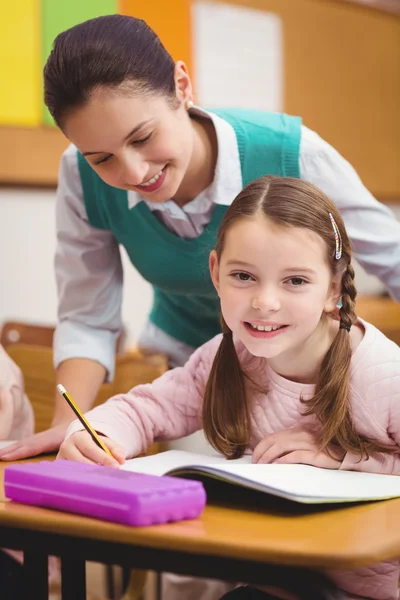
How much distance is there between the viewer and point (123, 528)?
80cm

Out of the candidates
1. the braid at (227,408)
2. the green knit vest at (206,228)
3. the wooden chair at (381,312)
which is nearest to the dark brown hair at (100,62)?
the green knit vest at (206,228)

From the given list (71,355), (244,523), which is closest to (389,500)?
(244,523)

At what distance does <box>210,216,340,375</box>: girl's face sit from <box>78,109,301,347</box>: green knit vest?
373 millimetres

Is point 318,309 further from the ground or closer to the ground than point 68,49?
closer to the ground

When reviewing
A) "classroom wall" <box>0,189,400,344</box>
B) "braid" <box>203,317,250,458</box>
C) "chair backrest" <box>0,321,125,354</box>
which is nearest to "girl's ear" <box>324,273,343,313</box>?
"braid" <box>203,317,250,458</box>

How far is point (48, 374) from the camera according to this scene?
1.88 metres

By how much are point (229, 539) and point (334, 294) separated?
1.37 ft

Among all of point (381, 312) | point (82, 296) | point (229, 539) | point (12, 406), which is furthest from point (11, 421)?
point (381, 312)

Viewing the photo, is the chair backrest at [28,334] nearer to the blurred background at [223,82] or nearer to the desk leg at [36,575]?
the blurred background at [223,82]

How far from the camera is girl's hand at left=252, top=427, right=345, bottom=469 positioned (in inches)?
41.1

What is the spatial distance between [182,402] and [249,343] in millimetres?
214

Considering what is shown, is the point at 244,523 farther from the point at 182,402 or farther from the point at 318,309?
the point at 182,402

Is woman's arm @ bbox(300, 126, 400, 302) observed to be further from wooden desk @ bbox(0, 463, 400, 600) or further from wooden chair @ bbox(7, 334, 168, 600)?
wooden desk @ bbox(0, 463, 400, 600)

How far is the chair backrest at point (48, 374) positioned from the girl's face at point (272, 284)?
556 millimetres
